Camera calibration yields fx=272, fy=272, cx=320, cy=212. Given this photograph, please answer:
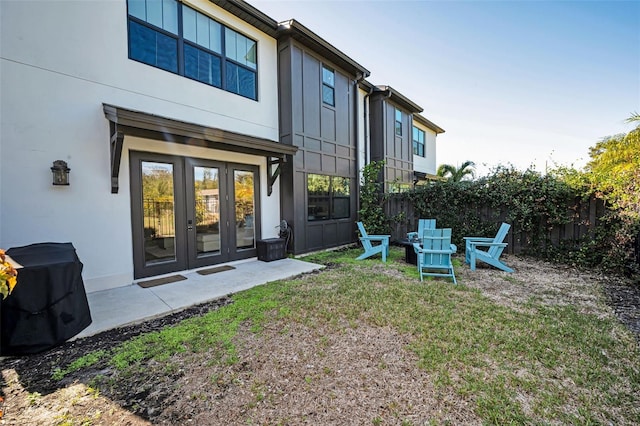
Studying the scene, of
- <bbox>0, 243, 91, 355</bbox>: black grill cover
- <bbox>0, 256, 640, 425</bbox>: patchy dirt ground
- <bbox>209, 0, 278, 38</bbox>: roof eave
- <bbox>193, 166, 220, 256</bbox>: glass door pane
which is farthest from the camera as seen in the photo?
<bbox>209, 0, 278, 38</bbox>: roof eave

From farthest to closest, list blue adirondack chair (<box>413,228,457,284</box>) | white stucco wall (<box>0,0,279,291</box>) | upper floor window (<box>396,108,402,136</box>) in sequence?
upper floor window (<box>396,108,402,136</box>), blue adirondack chair (<box>413,228,457,284</box>), white stucco wall (<box>0,0,279,291</box>)

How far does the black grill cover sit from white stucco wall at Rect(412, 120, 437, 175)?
50.1 ft

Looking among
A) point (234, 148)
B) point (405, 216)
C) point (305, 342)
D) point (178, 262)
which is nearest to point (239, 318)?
point (305, 342)

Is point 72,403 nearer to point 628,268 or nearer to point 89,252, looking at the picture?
point 89,252

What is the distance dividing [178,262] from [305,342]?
13.6 ft

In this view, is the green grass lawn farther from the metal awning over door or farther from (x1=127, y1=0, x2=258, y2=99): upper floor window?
(x1=127, y1=0, x2=258, y2=99): upper floor window

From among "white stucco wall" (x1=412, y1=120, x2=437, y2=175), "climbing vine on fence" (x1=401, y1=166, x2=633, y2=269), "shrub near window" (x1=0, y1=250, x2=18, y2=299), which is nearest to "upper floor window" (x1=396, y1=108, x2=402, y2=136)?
"white stucco wall" (x1=412, y1=120, x2=437, y2=175)

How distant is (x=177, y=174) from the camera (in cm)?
598

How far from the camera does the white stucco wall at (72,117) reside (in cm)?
412

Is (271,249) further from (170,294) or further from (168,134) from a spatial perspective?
(168,134)

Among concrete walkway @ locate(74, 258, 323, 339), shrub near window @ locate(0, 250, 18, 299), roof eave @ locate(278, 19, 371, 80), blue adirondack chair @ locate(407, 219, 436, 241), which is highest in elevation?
roof eave @ locate(278, 19, 371, 80)

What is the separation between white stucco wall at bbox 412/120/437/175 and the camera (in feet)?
52.0

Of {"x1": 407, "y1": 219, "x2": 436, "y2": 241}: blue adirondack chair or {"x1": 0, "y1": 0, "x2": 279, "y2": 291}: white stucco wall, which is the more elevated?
{"x1": 0, "y1": 0, "x2": 279, "y2": 291}: white stucco wall

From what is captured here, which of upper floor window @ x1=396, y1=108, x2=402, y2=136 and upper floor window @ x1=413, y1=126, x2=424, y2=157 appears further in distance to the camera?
upper floor window @ x1=413, y1=126, x2=424, y2=157
